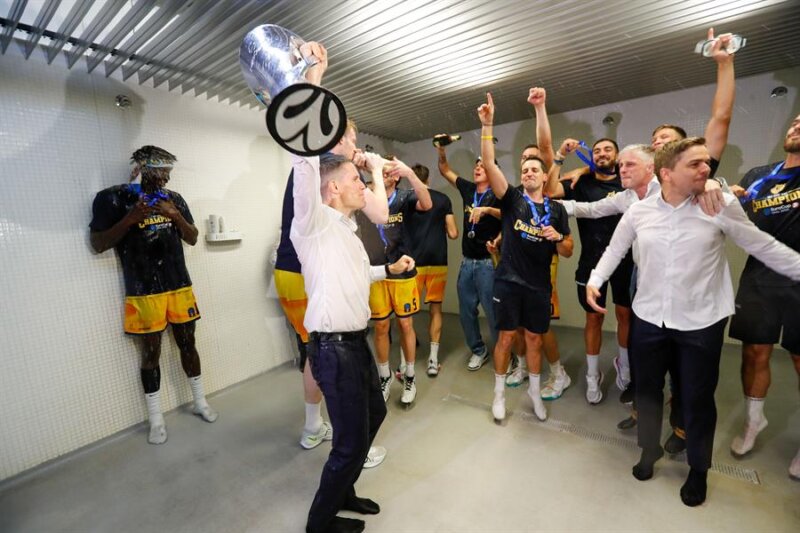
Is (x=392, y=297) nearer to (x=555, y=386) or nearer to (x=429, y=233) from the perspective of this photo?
(x=429, y=233)

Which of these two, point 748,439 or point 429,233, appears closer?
point 748,439

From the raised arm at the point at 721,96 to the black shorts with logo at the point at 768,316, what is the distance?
858mm

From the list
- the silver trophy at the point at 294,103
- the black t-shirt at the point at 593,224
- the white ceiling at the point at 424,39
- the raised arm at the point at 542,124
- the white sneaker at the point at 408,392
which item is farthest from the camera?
the white sneaker at the point at 408,392

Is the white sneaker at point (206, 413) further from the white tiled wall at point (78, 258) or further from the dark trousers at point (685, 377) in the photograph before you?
the dark trousers at point (685, 377)

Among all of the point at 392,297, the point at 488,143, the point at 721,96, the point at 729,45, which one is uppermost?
the point at 729,45

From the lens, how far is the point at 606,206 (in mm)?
2623

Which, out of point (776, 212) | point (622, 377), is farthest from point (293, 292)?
point (776, 212)

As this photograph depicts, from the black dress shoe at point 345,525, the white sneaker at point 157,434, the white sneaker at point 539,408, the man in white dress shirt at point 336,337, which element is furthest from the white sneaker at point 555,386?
the white sneaker at point 157,434

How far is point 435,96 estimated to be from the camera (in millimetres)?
3773

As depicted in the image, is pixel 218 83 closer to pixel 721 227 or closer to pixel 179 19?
pixel 179 19

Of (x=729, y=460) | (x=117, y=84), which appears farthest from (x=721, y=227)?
(x=117, y=84)

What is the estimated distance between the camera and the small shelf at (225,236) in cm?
327

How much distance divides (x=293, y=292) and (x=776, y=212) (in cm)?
289

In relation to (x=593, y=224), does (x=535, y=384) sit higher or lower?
lower
